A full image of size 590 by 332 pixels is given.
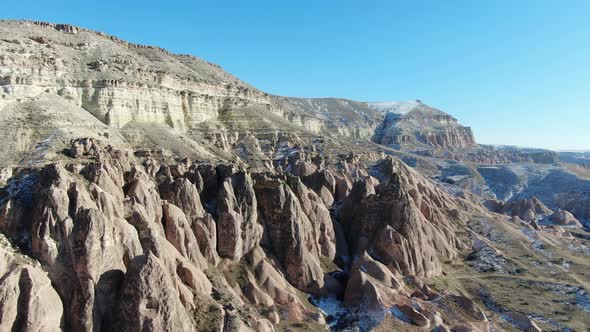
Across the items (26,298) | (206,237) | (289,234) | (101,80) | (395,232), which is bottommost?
(395,232)

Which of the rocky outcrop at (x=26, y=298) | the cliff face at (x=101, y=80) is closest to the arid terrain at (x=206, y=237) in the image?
the rocky outcrop at (x=26, y=298)

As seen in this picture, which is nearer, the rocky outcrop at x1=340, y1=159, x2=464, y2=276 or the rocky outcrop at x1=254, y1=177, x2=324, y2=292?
the rocky outcrop at x1=254, y1=177, x2=324, y2=292

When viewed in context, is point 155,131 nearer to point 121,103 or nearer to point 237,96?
point 121,103

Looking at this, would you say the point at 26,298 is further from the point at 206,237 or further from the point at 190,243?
the point at 206,237

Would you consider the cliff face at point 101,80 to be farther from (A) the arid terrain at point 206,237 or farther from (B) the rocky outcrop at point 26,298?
(B) the rocky outcrop at point 26,298

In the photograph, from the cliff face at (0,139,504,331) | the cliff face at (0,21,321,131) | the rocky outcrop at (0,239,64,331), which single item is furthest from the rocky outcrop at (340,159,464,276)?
the cliff face at (0,21,321,131)

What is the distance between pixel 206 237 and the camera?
4094 cm

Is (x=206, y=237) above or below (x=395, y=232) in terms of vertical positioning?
above

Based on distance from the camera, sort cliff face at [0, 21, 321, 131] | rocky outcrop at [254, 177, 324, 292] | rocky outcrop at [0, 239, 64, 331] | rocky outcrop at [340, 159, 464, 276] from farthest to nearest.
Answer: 1. cliff face at [0, 21, 321, 131]
2. rocky outcrop at [340, 159, 464, 276]
3. rocky outcrop at [254, 177, 324, 292]
4. rocky outcrop at [0, 239, 64, 331]

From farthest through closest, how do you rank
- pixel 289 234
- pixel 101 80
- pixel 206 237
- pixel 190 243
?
pixel 101 80, pixel 289 234, pixel 206 237, pixel 190 243

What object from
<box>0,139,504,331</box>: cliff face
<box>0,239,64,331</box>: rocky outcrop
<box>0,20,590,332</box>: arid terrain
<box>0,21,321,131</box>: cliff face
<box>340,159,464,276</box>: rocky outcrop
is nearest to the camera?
<box>0,239,64,331</box>: rocky outcrop

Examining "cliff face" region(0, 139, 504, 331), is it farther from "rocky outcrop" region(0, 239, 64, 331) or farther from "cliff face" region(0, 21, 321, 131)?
"cliff face" region(0, 21, 321, 131)

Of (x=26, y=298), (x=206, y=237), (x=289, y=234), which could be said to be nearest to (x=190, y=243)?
(x=206, y=237)

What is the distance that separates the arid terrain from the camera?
93.1 feet
